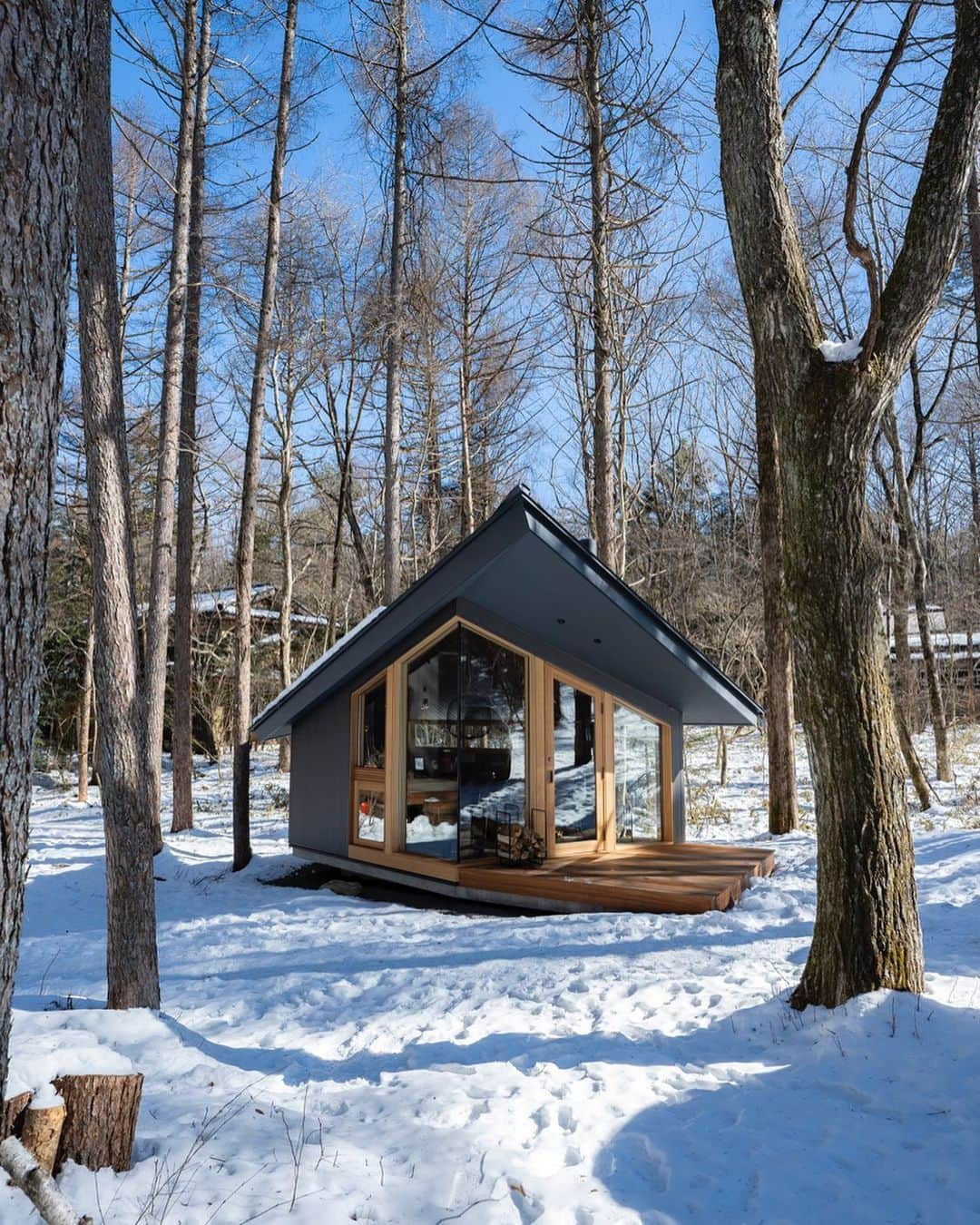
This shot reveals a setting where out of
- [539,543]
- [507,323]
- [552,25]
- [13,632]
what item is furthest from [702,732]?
[13,632]

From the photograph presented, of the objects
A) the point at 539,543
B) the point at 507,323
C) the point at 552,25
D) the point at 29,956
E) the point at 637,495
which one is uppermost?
the point at 507,323

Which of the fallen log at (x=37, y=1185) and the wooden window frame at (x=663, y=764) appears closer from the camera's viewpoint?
the fallen log at (x=37, y=1185)

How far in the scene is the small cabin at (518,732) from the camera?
6.80 meters

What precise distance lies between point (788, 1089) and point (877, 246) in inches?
418

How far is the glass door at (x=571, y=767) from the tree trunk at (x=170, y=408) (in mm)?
4462

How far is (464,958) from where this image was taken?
5332 millimetres

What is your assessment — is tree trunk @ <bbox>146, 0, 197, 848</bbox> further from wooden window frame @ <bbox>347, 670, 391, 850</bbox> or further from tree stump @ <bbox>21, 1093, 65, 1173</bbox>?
tree stump @ <bbox>21, 1093, 65, 1173</bbox>

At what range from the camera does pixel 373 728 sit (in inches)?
317

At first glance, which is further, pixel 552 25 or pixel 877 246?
pixel 877 246

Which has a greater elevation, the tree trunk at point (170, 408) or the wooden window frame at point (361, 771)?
the tree trunk at point (170, 408)

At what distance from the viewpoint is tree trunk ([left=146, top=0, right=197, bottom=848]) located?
9234mm

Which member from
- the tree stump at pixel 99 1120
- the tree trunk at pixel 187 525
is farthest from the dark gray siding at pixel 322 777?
the tree stump at pixel 99 1120

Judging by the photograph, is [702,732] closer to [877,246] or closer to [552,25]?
[877,246]

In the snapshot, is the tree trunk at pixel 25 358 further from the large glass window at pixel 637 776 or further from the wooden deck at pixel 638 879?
the large glass window at pixel 637 776
